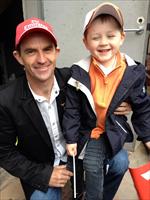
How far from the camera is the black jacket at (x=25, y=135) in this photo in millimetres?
1341

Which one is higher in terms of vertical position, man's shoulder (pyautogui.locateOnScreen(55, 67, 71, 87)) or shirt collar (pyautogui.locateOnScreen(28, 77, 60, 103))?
Result: man's shoulder (pyautogui.locateOnScreen(55, 67, 71, 87))

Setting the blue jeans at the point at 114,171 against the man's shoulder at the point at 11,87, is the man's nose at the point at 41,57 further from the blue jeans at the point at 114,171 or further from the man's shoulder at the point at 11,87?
the blue jeans at the point at 114,171

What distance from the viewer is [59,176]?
1445 mm

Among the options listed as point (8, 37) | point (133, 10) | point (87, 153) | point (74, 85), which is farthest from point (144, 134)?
point (8, 37)

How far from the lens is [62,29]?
85.0 inches

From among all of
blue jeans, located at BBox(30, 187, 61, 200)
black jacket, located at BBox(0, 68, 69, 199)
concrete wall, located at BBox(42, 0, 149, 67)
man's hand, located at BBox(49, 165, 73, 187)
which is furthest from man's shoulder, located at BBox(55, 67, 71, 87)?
concrete wall, located at BBox(42, 0, 149, 67)

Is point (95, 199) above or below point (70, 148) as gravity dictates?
below

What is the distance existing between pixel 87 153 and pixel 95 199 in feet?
0.92

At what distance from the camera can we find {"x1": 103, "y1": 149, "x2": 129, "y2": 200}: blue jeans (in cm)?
158

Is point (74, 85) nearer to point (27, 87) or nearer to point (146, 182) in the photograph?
point (27, 87)

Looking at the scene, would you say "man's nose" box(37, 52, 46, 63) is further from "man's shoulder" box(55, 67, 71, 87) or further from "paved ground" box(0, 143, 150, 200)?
"paved ground" box(0, 143, 150, 200)

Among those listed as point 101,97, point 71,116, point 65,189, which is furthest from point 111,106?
point 65,189

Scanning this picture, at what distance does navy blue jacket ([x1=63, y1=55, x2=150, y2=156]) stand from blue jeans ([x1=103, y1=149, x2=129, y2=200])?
21cm

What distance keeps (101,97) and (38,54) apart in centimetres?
37
